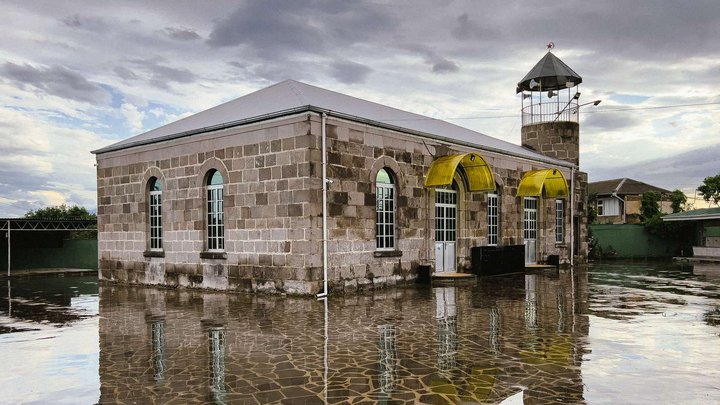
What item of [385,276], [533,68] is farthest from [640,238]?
[385,276]

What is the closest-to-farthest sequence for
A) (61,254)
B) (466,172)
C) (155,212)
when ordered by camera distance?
1. (155,212)
2. (466,172)
3. (61,254)

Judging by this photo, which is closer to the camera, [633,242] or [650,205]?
[633,242]

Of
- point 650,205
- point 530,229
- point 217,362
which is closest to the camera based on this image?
point 217,362

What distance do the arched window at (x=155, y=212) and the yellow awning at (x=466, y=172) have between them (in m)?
7.63

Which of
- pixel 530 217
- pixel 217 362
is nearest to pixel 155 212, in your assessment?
pixel 217 362

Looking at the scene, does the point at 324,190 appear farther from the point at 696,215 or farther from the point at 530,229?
the point at 696,215

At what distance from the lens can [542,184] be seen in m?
19.2

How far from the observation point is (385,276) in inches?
554

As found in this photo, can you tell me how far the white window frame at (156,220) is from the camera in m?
15.9

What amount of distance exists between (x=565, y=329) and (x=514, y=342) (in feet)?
4.45

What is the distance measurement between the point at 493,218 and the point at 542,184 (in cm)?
216

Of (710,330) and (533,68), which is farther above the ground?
(533,68)

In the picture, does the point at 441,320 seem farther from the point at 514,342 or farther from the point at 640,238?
the point at 640,238

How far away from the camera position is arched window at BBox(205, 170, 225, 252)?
560 inches
